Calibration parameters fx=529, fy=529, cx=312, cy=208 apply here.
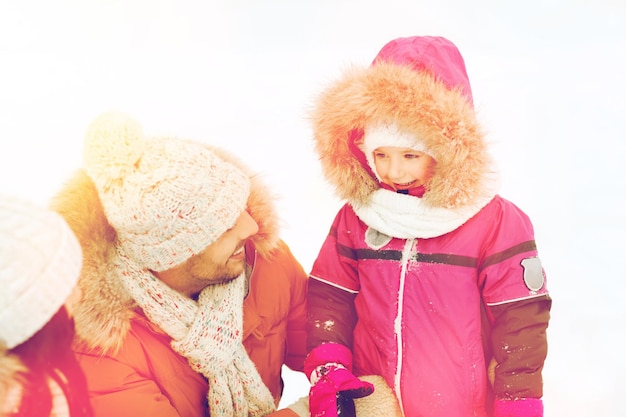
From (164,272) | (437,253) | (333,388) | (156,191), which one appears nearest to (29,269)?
(156,191)

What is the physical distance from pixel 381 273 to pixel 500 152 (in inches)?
54.5

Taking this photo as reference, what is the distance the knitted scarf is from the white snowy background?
50 cm

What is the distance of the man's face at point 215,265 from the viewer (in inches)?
43.4

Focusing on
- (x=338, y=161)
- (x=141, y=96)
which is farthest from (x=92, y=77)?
(x=338, y=161)

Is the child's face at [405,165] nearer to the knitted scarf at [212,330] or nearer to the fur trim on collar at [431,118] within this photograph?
the fur trim on collar at [431,118]

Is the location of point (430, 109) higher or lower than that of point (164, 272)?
higher

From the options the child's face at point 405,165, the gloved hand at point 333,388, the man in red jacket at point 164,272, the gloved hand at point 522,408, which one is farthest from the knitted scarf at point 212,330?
the gloved hand at point 522,408

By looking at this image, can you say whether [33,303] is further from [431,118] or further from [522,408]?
[522,408]

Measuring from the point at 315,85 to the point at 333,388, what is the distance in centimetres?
88

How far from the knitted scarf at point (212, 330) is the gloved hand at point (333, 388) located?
138mm

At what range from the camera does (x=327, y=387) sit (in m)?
1.18

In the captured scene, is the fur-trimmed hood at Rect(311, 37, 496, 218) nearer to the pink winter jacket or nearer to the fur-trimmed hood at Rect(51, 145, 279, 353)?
the pink winter jacket

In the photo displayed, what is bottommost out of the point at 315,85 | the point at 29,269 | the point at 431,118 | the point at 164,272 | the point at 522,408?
the point at 522,408

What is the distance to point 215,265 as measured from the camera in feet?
3.66
